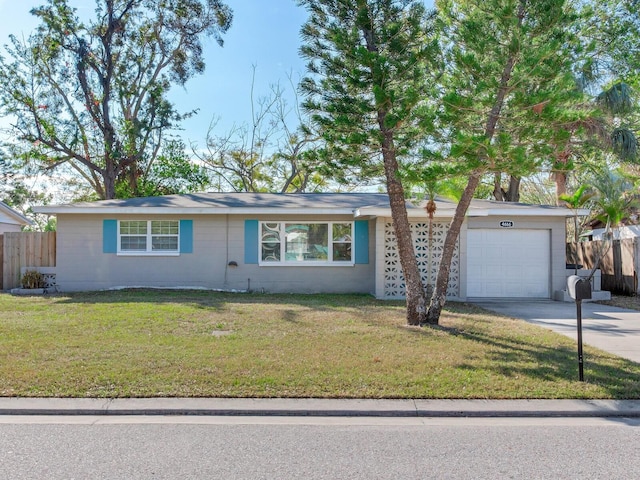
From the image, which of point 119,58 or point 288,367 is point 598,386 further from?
point 119,58

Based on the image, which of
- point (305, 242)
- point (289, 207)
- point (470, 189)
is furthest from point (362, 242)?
point (470, 189)

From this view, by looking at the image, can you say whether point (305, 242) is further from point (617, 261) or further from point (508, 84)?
point (617, 261)

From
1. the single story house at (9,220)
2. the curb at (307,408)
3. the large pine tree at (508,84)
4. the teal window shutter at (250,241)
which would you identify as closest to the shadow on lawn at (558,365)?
the curb at (307,408)

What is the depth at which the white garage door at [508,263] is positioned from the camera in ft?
48.1

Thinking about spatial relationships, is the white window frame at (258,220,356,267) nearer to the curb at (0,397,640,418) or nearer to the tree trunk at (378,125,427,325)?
the tree trunk at (378,125,427,325)

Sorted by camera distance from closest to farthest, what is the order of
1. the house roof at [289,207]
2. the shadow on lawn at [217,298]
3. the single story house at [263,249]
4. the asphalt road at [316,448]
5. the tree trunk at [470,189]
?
the asphalt road at [316,448]
the tree trunk at [470,189]
the shadow on lawn at [217,298]
the house roof at [289,207]
the single story house at [263,249]

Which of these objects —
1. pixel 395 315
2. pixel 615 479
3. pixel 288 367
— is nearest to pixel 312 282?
pixel 395 315

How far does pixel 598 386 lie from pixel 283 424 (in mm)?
3682

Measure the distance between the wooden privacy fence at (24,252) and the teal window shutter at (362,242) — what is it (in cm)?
933

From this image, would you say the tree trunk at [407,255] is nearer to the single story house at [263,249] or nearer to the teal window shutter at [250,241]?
the single story house at [263,249]

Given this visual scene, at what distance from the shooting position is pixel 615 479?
3.68 metres

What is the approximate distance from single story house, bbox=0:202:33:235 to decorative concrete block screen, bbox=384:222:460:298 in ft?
62.1

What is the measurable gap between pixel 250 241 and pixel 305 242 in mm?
1660

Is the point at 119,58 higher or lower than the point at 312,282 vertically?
higher
